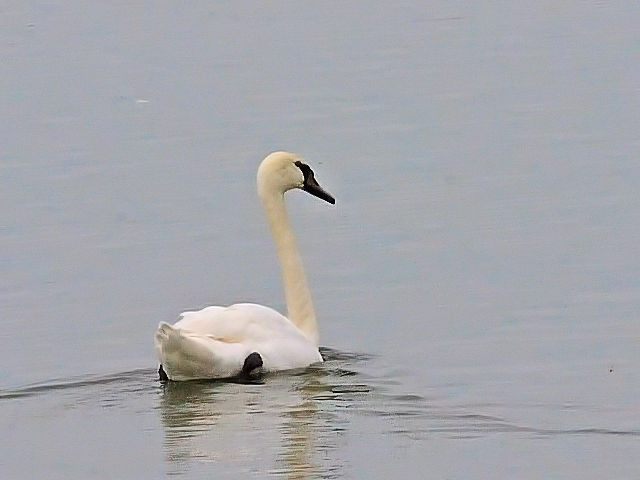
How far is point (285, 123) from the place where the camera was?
16.7m

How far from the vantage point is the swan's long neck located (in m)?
10.9

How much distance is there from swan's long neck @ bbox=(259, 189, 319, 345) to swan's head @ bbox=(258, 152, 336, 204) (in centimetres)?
4

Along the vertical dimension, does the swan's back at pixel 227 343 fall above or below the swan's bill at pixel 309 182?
below

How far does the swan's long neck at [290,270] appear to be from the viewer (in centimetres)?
1090

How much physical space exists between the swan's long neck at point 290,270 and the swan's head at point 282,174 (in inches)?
1.6

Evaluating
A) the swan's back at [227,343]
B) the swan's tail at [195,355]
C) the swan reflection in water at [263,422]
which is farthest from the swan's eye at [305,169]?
the swan's tail at [195,355]

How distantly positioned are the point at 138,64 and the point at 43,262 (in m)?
7.56

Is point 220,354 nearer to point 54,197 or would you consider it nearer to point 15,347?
point 15,347

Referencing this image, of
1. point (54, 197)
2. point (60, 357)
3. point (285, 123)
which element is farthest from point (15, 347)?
point (285, 123)

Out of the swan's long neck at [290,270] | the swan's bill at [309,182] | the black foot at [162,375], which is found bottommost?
the black foot at [162,375]

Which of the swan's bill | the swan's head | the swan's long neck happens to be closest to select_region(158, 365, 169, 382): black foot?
the swan's long neck

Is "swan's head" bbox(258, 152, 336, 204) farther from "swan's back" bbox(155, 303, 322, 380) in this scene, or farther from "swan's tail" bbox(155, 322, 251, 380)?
"swan's tail" bbox(155, 322, 251, 380)

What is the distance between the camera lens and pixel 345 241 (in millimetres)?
13156

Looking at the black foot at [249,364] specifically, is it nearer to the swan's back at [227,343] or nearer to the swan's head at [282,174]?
the swan's back at [227,343]
